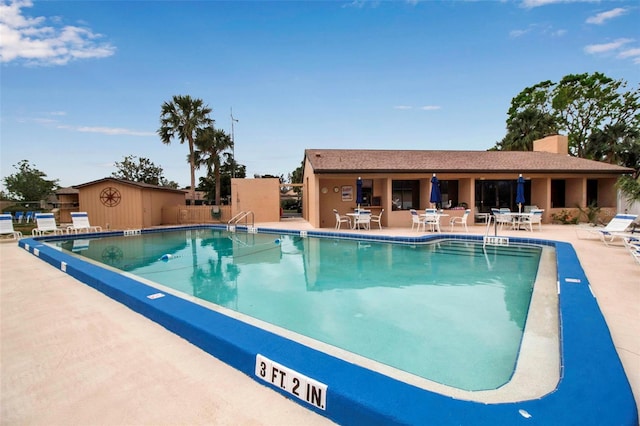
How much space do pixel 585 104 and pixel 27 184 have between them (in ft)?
206

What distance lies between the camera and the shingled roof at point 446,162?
15991 millimetres

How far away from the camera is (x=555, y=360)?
311 cm

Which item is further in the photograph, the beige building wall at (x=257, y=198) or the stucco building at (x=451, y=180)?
the beige building wall at (x=257, y=198)

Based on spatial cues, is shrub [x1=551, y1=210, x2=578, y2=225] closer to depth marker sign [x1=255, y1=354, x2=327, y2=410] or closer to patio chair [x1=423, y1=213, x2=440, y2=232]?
patio chair [x1=423, y1=213, x2=440, y2=232]

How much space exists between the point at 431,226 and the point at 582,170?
30.3 ft

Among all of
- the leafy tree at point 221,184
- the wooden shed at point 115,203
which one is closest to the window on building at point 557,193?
the wooden shed at point 115,203

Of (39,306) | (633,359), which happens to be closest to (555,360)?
(633,359)

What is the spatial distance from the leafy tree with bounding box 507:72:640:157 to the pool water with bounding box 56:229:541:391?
25907mm

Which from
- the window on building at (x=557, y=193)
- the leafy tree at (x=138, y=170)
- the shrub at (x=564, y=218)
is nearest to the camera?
the shrub at (x=564, y=218)

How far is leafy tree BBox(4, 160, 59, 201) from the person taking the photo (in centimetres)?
3934

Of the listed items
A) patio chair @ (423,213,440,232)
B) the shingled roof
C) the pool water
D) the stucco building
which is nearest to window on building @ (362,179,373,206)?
the stucco building

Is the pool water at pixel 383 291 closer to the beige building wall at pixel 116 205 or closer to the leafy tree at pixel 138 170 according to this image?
Result: the beige building wall at pixel 116 205

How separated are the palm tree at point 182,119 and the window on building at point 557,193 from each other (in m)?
25.2

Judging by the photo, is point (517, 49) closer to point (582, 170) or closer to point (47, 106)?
point (582, 170)
